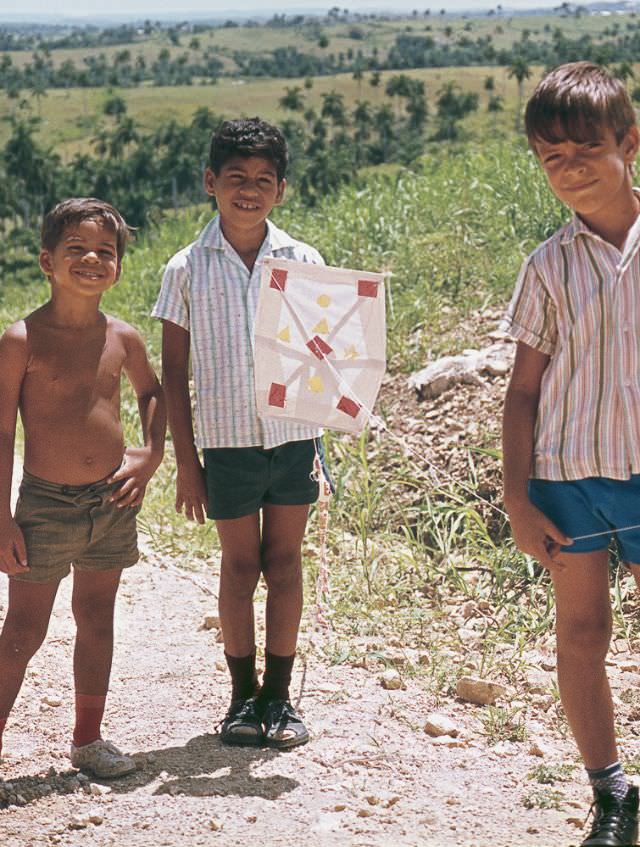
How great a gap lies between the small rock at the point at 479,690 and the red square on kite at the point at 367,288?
44.0 inches

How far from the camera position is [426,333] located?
624 cm

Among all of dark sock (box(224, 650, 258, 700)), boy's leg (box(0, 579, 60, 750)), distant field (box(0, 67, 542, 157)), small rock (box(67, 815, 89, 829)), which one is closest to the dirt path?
small rock (box(67, 815, 89, 829))

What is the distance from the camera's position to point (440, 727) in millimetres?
3049

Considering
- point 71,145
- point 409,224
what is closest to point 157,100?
point 71,145

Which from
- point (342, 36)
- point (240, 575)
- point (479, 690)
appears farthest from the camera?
point (342, 36)

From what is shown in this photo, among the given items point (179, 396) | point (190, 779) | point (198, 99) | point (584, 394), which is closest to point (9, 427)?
point (179, 396)

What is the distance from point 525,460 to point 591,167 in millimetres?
549

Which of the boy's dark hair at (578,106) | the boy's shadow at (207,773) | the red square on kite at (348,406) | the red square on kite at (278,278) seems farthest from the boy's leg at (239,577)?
the boy's dark hair at (578,106)

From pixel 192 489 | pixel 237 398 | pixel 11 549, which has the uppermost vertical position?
pixel 237 398

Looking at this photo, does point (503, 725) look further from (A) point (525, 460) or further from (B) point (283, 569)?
(A) point (525, 460)

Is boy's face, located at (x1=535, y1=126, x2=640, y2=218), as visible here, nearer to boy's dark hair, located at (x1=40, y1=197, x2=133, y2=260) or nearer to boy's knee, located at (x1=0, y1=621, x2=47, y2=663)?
boy's dark hair, located at (x1=40, y1=197, x2=133, y2=260)

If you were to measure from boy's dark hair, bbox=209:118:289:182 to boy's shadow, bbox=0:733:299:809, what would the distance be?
4.72ft

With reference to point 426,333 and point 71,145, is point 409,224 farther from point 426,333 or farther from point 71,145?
point 71,145

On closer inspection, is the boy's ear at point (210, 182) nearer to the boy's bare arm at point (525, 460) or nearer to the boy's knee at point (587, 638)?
the boy's bare arm at point (525, 460)
